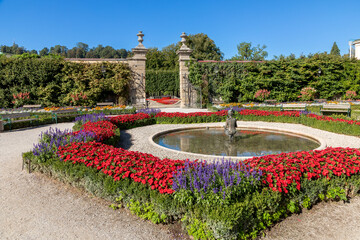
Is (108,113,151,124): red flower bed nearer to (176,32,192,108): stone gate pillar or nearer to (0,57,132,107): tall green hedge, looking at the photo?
(176,32,192,108): stone gate pillar

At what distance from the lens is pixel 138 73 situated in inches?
746

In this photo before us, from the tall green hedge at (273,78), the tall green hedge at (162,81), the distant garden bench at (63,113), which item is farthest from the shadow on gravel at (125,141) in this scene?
the tall green hedge at (162,81)

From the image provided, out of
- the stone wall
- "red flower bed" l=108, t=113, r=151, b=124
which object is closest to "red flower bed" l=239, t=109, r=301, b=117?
"red flower bed" l=108, t=113, r=151, b=124

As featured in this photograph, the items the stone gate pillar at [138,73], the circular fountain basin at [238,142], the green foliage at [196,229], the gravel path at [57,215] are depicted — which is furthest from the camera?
the stone gate pillar at [138,73]

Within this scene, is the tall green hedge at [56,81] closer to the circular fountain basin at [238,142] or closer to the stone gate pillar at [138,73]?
the stone gate pillar at [138,73]

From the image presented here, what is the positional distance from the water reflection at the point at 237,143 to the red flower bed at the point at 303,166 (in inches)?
86.6

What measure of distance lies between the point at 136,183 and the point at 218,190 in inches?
49.2

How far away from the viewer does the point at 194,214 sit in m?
3.08

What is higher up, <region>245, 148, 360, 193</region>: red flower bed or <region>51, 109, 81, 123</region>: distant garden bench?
<region>51, 109, 81, 123</region>: distant garden bench

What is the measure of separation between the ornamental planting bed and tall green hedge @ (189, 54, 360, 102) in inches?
570

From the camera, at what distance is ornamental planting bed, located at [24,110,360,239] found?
306 centimetres

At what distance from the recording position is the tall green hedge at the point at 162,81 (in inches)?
1078

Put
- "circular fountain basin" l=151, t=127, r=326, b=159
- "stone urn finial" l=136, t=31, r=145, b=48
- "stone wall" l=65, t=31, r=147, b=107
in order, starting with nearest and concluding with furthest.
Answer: "circular fountain basin" l=151, t=127, r=326, b=159, "stone urn finial" l=136, t=31, r=145, b=48, "stone wall" l=65, t=31, r=147, b=107

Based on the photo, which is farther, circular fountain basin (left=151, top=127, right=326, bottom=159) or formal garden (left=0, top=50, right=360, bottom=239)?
circular fountain basin (left=151, top=127, right=326, bottom=159)
